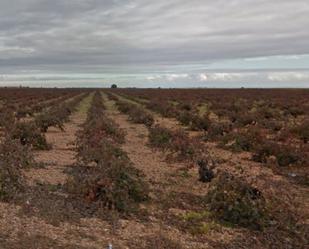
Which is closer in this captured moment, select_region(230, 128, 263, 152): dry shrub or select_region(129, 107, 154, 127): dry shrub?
select_region(230, 128, 263, 152): dry shrub

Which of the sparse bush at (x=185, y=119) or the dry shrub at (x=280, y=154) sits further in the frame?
the sparse bush at (x=185, y=119)

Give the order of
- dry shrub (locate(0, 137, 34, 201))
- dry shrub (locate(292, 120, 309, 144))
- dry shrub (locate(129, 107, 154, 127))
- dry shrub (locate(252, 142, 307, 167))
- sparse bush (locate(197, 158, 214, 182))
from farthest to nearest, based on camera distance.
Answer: dry shrub (locate(129, 107, 154, 127)) < dry shrub (locate(292, 120, 309, 144)) < dry shrub (locate(252, 142, 307, 167)) < sparse bush (locate(197, 158, 214, 182)) < dry shrub (locate(0, 137, 34, 201))

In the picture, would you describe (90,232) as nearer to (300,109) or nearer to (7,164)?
(7,164)

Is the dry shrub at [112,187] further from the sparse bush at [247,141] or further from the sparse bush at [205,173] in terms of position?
the sparse bush at [247,141]

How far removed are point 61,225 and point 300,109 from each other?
30.9 meters

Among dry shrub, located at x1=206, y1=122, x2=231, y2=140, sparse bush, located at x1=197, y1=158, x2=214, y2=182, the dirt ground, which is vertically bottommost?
the dirt ground

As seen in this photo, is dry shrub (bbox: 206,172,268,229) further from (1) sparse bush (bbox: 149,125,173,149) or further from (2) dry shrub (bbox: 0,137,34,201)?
(1) sparse bush (bbox: 149,125,173,149)

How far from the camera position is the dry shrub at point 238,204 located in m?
8.42

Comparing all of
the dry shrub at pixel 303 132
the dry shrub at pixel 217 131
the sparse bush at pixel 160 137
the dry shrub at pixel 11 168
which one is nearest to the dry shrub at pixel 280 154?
the sparse bush at pixel 160 137

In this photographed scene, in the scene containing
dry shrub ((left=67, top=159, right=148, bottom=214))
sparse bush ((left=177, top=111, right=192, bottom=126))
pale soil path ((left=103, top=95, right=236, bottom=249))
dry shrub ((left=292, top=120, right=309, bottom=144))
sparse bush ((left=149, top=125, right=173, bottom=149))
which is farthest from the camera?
sparse bush ((left=177, top=111, right=192, bottom=126))

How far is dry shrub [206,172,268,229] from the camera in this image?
842 cm

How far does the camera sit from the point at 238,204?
8.59 m

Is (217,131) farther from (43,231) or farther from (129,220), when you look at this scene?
(43,231)

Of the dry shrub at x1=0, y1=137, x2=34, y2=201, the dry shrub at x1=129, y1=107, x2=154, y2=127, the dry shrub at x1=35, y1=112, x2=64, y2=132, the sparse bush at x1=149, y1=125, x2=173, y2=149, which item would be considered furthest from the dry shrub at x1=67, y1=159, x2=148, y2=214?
the dry shrub at x1=129, y1=107, x2=154, y2=127
